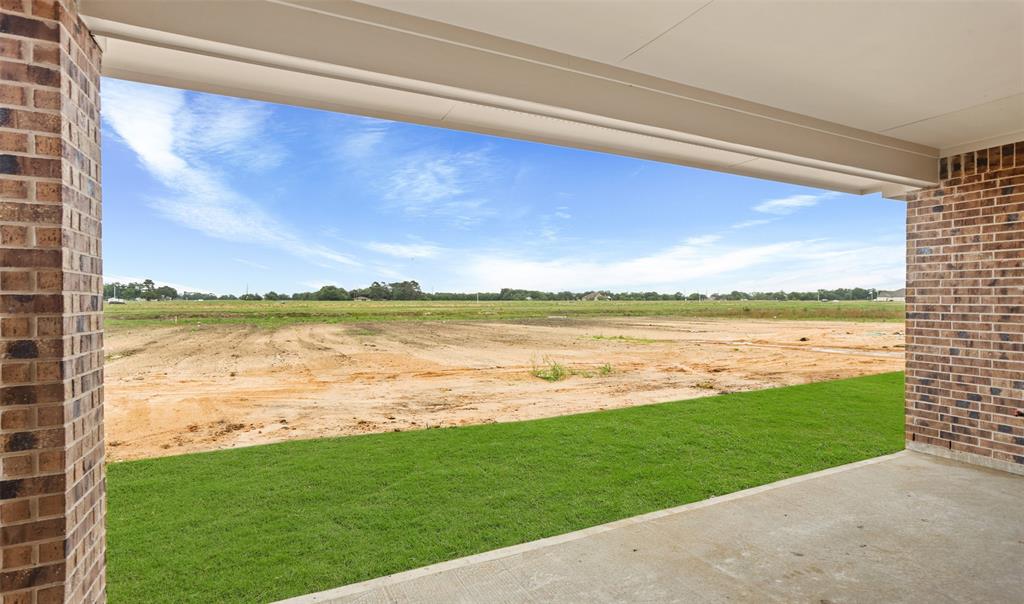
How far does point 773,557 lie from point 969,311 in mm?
3059

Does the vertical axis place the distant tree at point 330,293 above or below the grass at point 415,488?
above

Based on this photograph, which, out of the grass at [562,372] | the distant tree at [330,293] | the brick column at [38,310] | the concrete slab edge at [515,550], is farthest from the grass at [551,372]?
the distant tree at [330,293]

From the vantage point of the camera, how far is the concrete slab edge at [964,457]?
3.84m

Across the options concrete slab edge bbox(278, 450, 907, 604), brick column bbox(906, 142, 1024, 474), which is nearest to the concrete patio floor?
concrete slab edge bbox(278, 450, 907, 604)

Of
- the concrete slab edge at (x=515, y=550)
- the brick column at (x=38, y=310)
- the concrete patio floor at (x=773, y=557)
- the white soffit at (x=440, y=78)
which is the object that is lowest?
the concrete slab edge at (x=515, y=550)

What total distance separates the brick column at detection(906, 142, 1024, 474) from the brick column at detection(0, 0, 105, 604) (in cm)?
574

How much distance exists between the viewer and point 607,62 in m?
2.60

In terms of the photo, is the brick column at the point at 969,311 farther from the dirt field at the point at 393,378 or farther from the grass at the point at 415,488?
the dirt field at the point at 393,378

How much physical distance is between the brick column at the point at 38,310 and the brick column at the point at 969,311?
5.74m

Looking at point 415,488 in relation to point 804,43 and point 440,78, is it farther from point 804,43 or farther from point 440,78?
point 804,43

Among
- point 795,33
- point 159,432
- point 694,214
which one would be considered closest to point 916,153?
point 795,33

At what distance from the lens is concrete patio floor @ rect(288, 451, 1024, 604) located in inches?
91.0

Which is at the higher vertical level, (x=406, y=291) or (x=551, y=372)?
(x=406, y=291)

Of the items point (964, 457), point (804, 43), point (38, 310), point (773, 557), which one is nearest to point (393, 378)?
point (964, 457)
